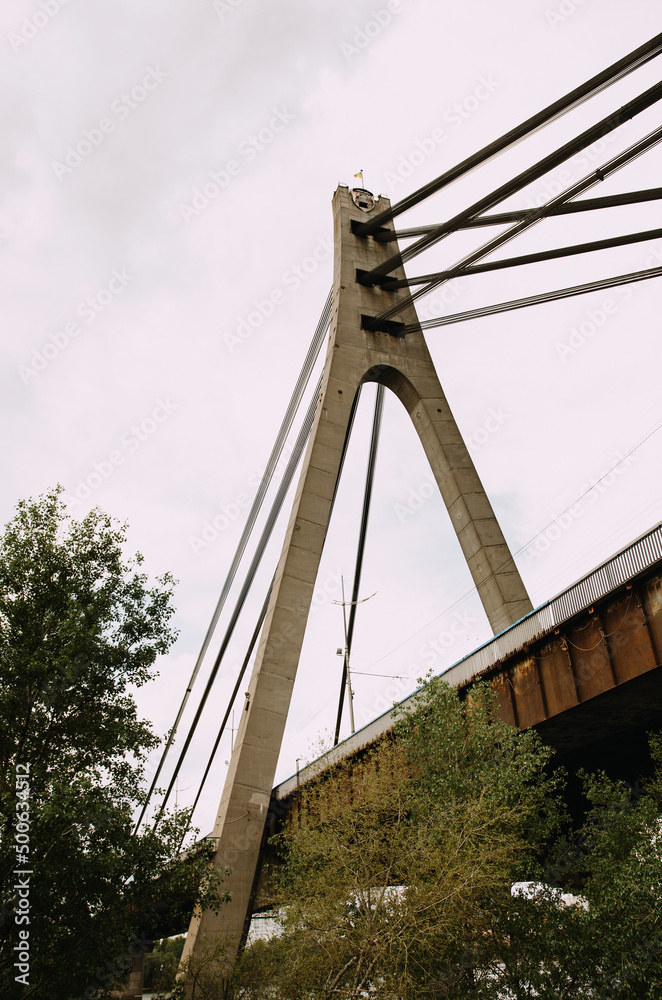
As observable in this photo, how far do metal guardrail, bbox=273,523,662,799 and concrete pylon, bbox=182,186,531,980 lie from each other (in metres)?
2.00

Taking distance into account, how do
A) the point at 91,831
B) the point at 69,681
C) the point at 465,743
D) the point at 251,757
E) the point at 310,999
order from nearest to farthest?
the point at 310,999 < the point at 91,831 < the point at 69,681 < the point at 465,743 < the point at 251,757

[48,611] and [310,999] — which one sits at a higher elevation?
[48,611]

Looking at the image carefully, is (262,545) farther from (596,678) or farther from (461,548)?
(596,678)

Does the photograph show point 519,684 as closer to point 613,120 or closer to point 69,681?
point 69,681

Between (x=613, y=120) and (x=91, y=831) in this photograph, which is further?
(x=613, y=120)

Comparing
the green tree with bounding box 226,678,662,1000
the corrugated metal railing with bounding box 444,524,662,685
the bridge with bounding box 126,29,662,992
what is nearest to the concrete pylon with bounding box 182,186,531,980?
the bridge with bounding box 126,29,662,992

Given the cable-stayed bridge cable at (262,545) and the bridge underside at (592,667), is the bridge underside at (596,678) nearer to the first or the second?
the bridge underside at (592,667)

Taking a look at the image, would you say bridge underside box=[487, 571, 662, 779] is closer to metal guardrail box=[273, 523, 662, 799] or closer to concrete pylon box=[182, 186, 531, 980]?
metal guardrail box=[273, 523, 662, 799]

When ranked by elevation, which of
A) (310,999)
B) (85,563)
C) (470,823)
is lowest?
(310,999)

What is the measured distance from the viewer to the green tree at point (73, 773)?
435 inches

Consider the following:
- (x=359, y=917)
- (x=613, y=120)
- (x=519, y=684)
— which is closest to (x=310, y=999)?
(x=359, y=917)

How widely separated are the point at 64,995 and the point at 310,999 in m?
3.96

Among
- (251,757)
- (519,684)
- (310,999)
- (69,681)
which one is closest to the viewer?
(310,999)

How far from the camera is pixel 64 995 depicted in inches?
441
